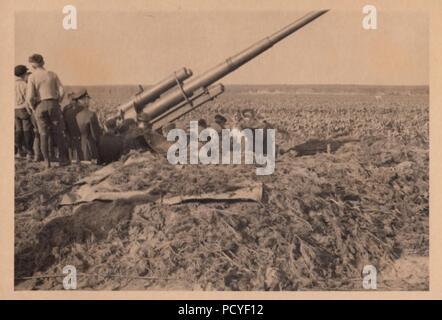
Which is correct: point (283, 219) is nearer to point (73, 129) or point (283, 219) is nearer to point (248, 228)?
point (248, 228)

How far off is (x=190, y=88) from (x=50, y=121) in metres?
1.25

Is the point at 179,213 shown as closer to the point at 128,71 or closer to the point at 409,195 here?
the point at 128,71

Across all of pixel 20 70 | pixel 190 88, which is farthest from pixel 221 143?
pixel 20 70

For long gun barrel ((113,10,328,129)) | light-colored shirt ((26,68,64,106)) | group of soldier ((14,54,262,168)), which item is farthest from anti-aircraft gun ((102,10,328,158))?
light-colored shirt ((26,68,64,106))

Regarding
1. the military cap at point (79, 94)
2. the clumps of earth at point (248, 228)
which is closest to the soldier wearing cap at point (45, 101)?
the military cap at point (79, 94)

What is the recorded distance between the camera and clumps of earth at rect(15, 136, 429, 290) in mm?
6012

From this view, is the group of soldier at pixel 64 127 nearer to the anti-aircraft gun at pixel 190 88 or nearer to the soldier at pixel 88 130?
the soldier at pixel 88 130

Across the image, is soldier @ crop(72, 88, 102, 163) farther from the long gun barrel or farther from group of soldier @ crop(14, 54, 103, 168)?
the long gun barrel

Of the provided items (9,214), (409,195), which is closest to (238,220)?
(409,195)

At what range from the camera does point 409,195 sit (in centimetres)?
615

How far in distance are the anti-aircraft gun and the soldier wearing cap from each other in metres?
0.52

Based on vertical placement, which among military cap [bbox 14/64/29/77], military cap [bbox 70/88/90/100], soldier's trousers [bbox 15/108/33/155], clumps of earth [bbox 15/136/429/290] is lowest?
clumps of earth [bbox 15/136/429/290]

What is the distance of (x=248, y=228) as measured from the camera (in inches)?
237

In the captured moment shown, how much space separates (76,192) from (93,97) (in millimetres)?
840
